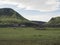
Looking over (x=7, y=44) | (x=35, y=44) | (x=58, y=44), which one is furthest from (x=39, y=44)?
(x=7, y=44)

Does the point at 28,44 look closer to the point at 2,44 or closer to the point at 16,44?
the point at 16,44

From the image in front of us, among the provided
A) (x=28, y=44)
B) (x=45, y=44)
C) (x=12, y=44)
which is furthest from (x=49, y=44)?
(x=12, y=44)

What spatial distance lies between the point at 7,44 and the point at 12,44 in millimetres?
972

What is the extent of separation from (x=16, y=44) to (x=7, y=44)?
5.78ft

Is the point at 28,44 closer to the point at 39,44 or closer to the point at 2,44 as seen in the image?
the point at 39,44

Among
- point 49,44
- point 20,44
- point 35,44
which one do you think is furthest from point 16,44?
point 49,44

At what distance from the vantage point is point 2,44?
134 ft

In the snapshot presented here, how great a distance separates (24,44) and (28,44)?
0.86m

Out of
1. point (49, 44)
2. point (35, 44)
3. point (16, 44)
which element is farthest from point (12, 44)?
point (49, 44)

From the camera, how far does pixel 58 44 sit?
41.8 meters

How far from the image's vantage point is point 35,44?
42125mm

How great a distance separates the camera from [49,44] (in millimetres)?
41219

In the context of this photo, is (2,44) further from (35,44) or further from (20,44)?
(35,44)

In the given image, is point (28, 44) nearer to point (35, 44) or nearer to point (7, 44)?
point (35, 44)
